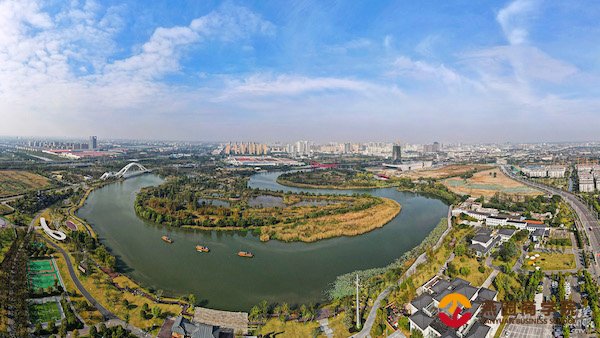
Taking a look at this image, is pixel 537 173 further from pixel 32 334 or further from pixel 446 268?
pixel 32 334

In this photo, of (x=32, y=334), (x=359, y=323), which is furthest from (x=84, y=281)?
(x=359, y=323)

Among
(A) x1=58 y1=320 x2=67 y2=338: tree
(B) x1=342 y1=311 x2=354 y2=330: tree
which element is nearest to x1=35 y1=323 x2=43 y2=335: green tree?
(A) x1=58 y1=320 x2=67 y2=338: tree

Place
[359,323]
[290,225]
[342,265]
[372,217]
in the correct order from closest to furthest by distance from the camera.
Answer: [359,323] < [342,265] < [290,225] < [372,217]

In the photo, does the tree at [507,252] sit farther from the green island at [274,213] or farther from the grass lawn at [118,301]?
the grass lawn at [118,301]

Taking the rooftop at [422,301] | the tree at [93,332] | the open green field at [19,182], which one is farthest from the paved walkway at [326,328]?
the open green field at [19,182]

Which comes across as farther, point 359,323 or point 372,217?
point 372,217

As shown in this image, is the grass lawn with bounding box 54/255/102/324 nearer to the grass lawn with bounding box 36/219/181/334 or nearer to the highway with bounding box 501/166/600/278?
the grass lawn with bounding box 36/219/181/334
